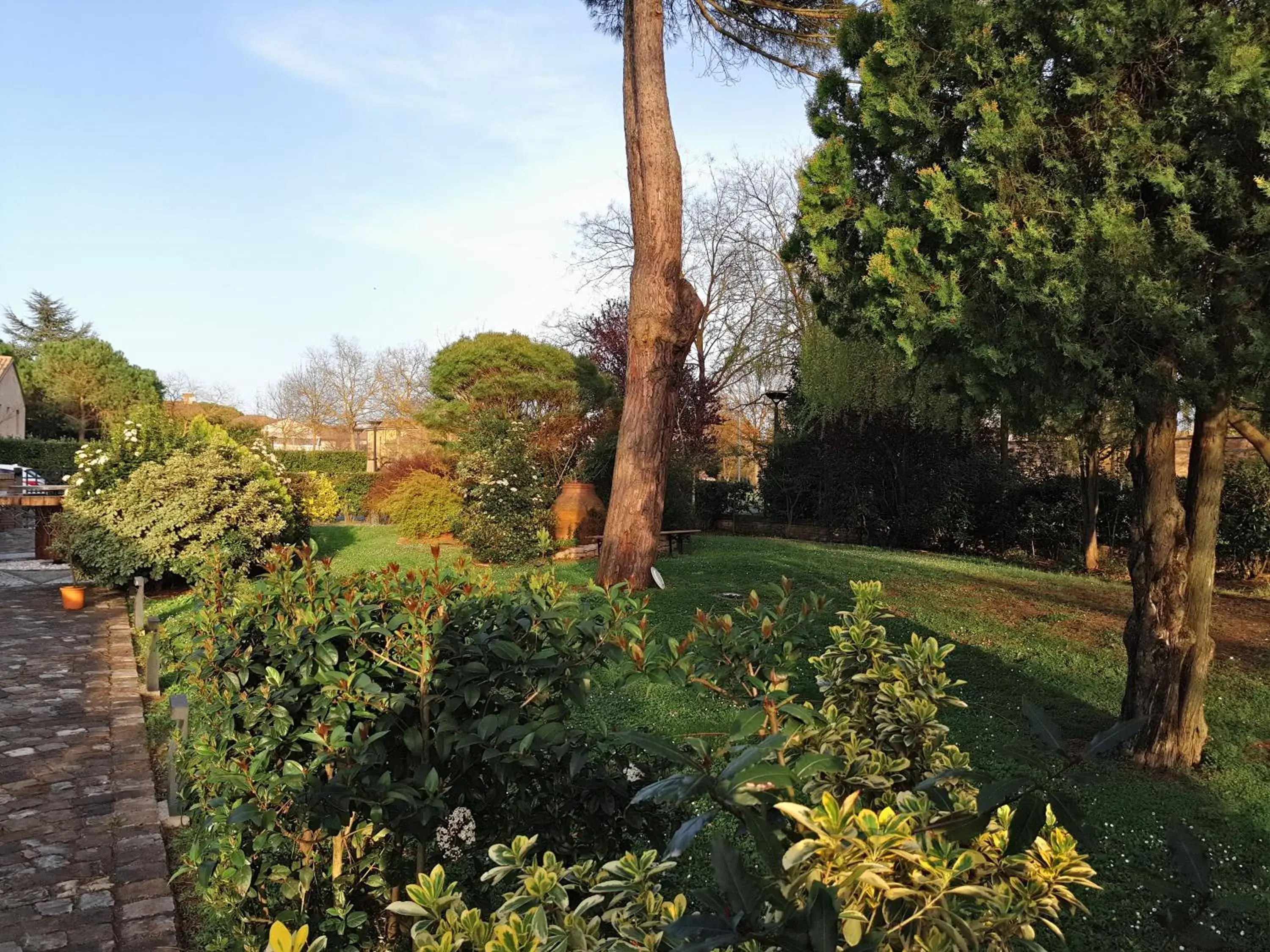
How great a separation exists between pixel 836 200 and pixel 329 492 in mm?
15657

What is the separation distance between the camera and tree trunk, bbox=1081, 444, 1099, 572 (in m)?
12.8

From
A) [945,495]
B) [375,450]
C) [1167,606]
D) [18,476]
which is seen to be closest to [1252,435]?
[1167,606]

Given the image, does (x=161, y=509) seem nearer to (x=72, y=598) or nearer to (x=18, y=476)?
(x=72, y=598)

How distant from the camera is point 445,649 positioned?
2.18 meters

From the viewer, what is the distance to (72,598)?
920cm

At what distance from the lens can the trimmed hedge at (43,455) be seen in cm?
2414

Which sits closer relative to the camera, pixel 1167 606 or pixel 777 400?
pixel 1167 606

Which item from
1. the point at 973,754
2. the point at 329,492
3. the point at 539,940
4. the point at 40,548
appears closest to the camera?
the point at 539,940

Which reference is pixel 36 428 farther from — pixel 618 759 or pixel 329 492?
pixel 618 759

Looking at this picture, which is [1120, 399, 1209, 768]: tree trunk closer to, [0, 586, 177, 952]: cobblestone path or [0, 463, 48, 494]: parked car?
[0, 586, 177, 952]: cobblestone path

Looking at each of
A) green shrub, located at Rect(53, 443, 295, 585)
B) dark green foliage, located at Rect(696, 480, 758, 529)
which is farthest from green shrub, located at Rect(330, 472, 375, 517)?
green shrub, located at Rect(53, 443, 295, 585)

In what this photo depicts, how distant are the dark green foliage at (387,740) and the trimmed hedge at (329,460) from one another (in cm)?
2354

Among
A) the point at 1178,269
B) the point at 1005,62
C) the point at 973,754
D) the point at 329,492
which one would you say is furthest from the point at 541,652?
the point at 329,492

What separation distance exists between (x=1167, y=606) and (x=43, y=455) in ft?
98.7
